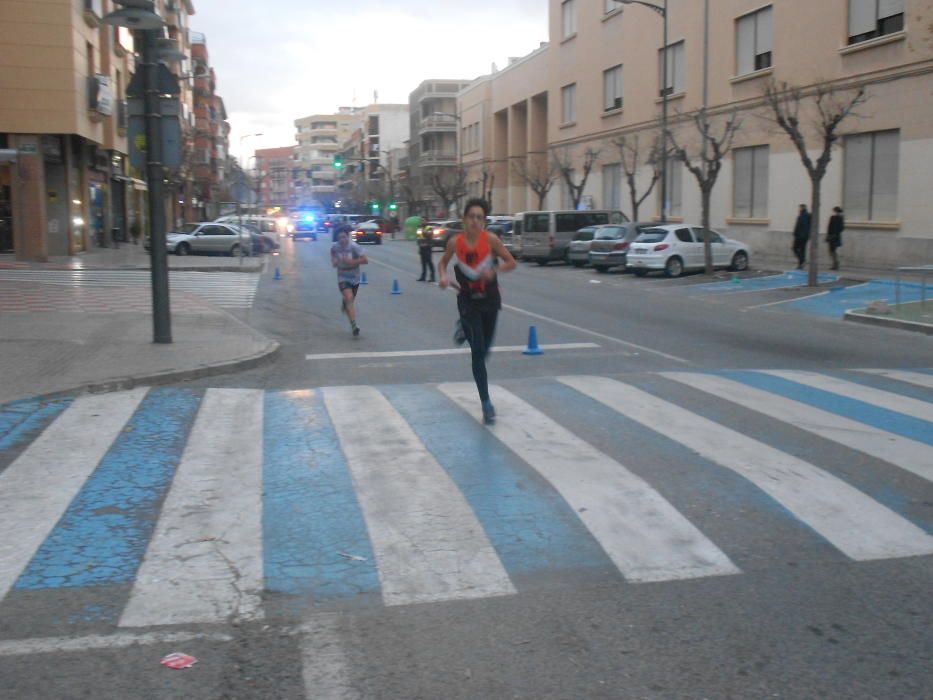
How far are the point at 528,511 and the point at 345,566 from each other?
1.29 m

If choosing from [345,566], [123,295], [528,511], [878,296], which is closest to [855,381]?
[528,511]

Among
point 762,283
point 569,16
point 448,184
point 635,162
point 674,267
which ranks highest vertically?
point 569,16

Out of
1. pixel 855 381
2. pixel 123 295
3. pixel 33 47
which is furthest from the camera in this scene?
pixel 33 47

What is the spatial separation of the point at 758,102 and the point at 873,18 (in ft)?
20.0

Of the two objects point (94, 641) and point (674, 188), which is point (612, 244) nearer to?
point (674, 188)

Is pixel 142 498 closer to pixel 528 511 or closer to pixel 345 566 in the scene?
pixel 345 566

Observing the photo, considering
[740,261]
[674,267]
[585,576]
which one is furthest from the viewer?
[740,261]

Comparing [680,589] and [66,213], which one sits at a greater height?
[66,213]

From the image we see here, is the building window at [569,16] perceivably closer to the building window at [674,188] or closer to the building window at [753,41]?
the building window at [674,188]

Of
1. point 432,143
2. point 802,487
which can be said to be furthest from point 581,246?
point 432,143

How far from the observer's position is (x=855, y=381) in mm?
10656

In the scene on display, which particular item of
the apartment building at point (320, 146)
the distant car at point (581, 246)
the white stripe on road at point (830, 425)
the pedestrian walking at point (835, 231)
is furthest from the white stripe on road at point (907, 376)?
the apartment building at point (320, 146)

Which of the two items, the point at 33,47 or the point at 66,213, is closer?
the point at 33,47

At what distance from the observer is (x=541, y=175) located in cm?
5819
